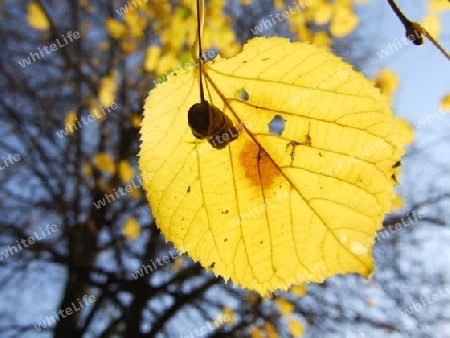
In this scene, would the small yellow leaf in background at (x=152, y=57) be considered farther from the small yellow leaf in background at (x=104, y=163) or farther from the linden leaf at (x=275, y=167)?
the linden leaf at (x=275, y=167)

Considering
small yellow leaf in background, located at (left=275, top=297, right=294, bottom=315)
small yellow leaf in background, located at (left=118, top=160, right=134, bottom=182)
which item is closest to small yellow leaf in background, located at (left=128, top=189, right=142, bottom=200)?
small yellow leaf in background, located at (left=118, top=160, right=134, bottom=182)

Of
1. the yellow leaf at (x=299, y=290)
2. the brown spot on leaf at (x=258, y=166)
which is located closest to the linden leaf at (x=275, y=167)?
the brown spot on leaf at (x=258, y=166)

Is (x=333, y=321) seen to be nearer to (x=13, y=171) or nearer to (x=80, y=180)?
(x=80, y=180)

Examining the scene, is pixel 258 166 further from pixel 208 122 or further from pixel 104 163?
pixel 104 163

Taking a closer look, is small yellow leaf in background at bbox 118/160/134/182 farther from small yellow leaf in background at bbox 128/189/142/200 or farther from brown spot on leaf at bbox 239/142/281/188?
brown spot on leaf at bbox 239/142/281/188

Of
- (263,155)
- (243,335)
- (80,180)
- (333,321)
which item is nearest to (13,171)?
(80,180)

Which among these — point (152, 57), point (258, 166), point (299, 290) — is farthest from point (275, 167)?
point (152, 57)

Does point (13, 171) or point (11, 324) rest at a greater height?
point (13, 171)
